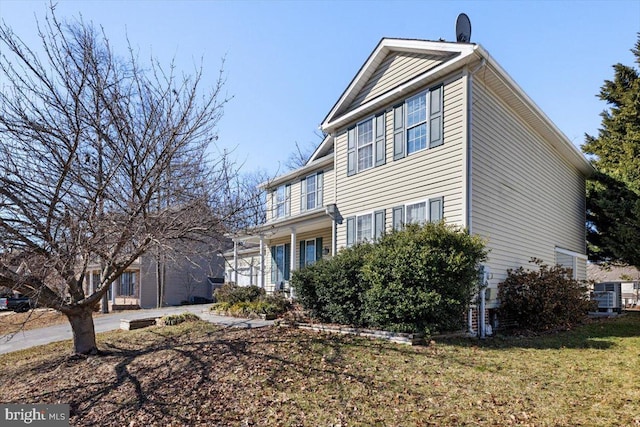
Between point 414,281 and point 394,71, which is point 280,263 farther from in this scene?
point 414,281

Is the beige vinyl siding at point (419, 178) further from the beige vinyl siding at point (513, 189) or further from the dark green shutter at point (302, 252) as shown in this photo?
the dark green shutter at point (302, 252)

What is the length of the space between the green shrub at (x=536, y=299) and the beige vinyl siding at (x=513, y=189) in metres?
0.41

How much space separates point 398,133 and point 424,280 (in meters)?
5.17

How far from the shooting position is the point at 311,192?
58.3 feet

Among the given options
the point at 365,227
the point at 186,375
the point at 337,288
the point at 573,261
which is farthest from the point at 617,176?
the point at 186,375

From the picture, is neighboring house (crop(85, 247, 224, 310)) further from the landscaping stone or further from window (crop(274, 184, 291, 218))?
the landscaping stone

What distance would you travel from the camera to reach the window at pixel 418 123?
35.7 ft

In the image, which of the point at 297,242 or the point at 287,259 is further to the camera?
the point at 287,259

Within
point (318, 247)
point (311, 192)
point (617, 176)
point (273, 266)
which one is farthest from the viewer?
point (273, 266)

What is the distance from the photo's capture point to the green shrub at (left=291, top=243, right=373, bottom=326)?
9.48 m

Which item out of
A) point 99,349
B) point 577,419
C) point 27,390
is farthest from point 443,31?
point 27,390

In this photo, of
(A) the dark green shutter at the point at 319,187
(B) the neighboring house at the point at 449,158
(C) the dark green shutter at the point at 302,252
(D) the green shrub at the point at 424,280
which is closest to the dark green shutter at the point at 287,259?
(C) the dark green shutter at the point at 302,252

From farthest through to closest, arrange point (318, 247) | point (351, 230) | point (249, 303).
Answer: point (318, 247)
point (351, 230)
point (249, 303)

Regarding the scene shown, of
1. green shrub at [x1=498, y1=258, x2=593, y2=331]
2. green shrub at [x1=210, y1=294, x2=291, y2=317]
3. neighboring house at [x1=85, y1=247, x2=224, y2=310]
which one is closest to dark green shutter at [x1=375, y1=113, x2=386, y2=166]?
green shrub at [x1=498, y1=258, x2=593, y2=331]
